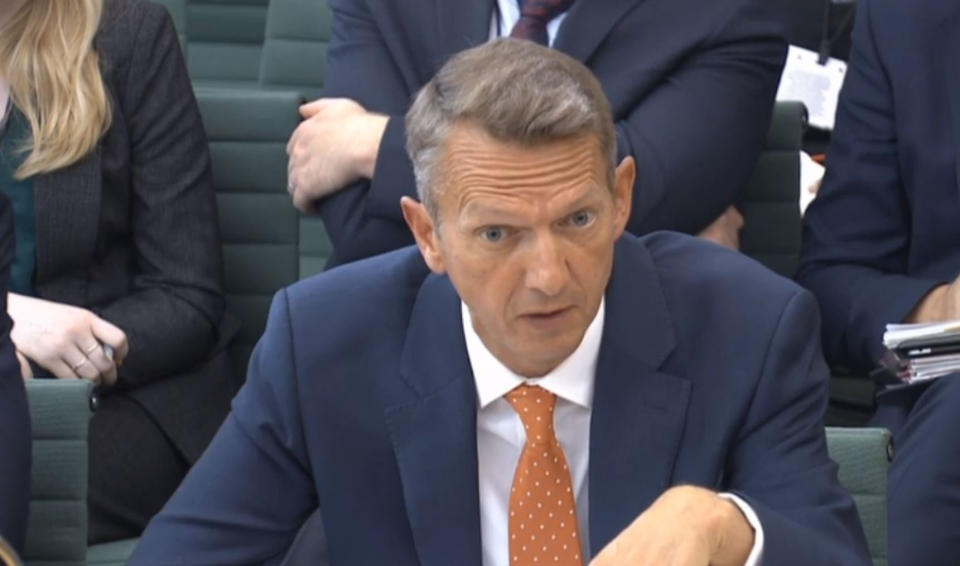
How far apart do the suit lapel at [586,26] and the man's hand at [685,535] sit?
54.0 inches

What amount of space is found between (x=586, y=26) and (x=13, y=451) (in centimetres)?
126

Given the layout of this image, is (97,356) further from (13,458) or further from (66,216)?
(13,458)

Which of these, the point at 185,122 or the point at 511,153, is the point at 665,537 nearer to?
the point at 511,153

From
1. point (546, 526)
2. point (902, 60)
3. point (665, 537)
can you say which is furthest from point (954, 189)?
point (665, 537)

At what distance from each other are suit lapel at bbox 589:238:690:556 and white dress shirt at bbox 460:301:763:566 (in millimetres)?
29

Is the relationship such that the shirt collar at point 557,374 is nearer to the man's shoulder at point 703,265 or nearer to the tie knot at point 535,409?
the tie knot at point 535,409

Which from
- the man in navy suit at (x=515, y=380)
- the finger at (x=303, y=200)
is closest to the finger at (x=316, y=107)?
the finger at (x=303, y=200)

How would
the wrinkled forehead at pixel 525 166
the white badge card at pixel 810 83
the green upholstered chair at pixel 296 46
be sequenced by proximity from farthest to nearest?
1. the green upholstered chair at pixel 296 46
2. the white badge card at pixel 810 83
3. the wrinkled forehead at pixel 525 166

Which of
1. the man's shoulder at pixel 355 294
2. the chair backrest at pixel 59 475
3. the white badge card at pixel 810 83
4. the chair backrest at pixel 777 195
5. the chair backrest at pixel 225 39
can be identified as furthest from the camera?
the chair backrest at pixel 225 39

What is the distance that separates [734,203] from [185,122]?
1028mm

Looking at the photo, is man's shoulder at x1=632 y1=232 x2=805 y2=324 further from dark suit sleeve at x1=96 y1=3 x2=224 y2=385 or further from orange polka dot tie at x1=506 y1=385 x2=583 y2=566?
dark suit sleeve at x1=96 y1=3 x2=224 y2=385

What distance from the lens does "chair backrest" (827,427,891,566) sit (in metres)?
2.66

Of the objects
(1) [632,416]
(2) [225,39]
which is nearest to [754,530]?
(1) [632,416]

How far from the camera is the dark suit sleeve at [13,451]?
8.96 feet
